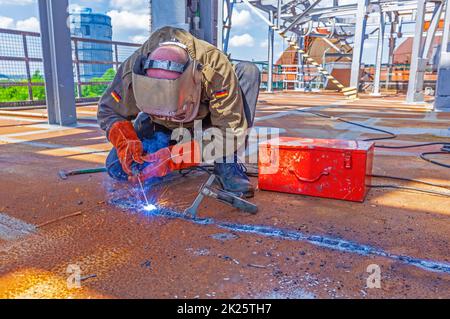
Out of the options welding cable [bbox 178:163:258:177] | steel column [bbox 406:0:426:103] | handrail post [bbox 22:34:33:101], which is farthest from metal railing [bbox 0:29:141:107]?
steel column [bbox 406:0:426:103]

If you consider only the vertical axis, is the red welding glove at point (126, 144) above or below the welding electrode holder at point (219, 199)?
above

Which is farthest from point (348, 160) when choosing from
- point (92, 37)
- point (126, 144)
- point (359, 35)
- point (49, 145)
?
point (359, 35)

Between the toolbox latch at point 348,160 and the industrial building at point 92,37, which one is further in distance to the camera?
the industrial building at point 92,37

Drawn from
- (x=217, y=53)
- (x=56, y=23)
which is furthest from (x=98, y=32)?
(x=217, y=53)

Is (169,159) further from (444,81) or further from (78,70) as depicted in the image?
(78,70)

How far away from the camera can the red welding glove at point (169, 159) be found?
2.10 metres

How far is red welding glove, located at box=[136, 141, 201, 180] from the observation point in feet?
6.88

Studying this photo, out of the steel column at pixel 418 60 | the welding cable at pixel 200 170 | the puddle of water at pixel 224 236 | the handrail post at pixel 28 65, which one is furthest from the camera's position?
the steel column at pixel 418 60

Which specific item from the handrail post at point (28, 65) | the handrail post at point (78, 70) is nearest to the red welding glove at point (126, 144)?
the handrail post at point (28, 65)

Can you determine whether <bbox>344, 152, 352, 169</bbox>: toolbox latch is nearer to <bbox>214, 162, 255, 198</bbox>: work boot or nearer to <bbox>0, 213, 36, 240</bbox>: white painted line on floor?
A: <bbox>214, 162, 255, 198</bbox>: work boot

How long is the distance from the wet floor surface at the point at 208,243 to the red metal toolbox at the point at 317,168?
8 cm

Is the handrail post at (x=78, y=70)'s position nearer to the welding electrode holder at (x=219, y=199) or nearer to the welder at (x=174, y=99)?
the welder at (x=174, y=99)
